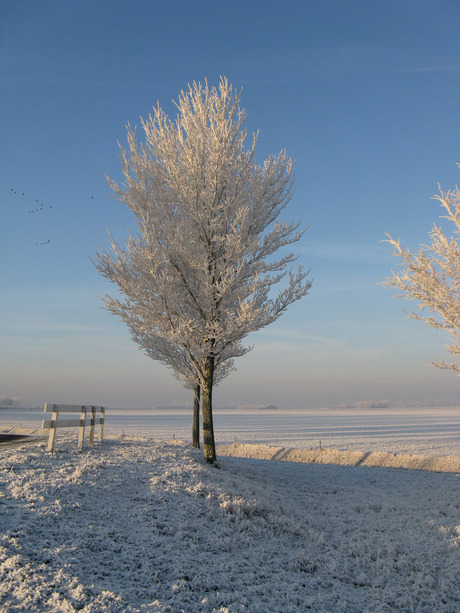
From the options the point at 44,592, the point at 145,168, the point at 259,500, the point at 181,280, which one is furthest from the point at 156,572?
the point at 145,168

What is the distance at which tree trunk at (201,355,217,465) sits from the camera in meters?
13.8

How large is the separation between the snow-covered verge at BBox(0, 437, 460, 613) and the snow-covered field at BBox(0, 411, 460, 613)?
3 centimetres

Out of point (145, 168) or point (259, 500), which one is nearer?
point (259, 500)

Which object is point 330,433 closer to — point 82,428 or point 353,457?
point 353,457

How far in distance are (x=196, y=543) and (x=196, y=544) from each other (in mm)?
43

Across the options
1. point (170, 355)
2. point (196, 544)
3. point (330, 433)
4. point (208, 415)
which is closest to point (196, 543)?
point (196, 544)

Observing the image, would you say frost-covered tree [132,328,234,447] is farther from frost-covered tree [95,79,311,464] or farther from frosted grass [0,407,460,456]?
frosted grass [0,407,460,456]

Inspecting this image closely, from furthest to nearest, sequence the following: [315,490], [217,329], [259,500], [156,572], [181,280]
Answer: [315,490], [181,280], [217,329], [259,500], [156,572]

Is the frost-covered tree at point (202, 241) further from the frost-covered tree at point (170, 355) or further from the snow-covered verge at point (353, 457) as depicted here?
the snow-covered verge at point (353, 457)

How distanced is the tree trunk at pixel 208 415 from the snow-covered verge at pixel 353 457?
1165 cm

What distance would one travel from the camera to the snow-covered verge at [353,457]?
21828mm

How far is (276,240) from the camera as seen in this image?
14.4 metres

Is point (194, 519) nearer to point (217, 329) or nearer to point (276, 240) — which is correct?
point (217, 329)

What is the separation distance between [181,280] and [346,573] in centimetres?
910
